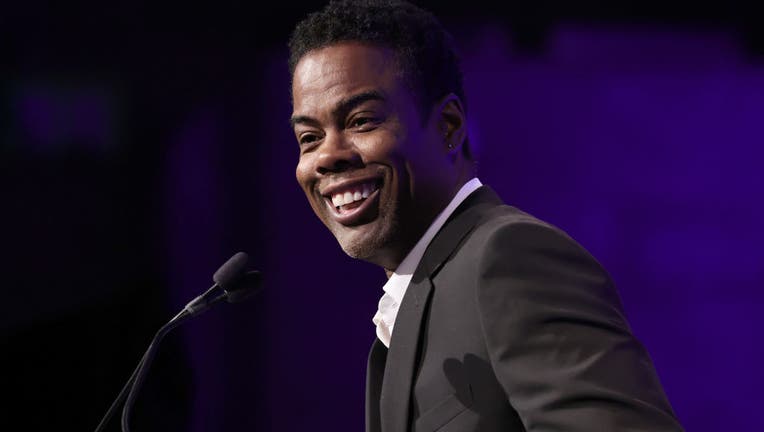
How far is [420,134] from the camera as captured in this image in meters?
1.56

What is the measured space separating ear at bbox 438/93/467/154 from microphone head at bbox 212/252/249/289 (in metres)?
0.44

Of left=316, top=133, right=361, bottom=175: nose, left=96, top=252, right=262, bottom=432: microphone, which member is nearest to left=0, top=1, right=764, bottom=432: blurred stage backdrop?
left=96, top=252, right=262, bottom=432: microphone

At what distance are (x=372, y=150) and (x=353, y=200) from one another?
10 cm

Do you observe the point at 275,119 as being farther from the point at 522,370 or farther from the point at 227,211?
the point at 522,370

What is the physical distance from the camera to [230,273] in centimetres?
165

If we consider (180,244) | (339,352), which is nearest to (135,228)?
(180,244)

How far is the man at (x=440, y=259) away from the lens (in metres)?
1.17

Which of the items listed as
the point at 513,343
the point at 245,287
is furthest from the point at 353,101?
the point at 513,343

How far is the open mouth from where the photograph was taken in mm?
1540

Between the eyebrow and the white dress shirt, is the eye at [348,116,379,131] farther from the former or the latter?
the white dress shirt

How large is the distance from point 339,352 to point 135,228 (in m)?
0.96

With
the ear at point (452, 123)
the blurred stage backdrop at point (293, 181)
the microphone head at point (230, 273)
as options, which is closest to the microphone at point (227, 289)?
the microphone head at point (230, 273)

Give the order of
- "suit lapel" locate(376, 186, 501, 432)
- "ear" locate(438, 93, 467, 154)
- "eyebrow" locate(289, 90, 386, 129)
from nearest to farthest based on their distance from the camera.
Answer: "suit lapel" locate(376, 186, 501, 432) → "eyebrow" locate(289, 90, 386, 129) → "ear" locate(438, 93, 467, 154)

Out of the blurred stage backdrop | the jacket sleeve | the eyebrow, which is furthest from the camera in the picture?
the blurred stage backdrop
